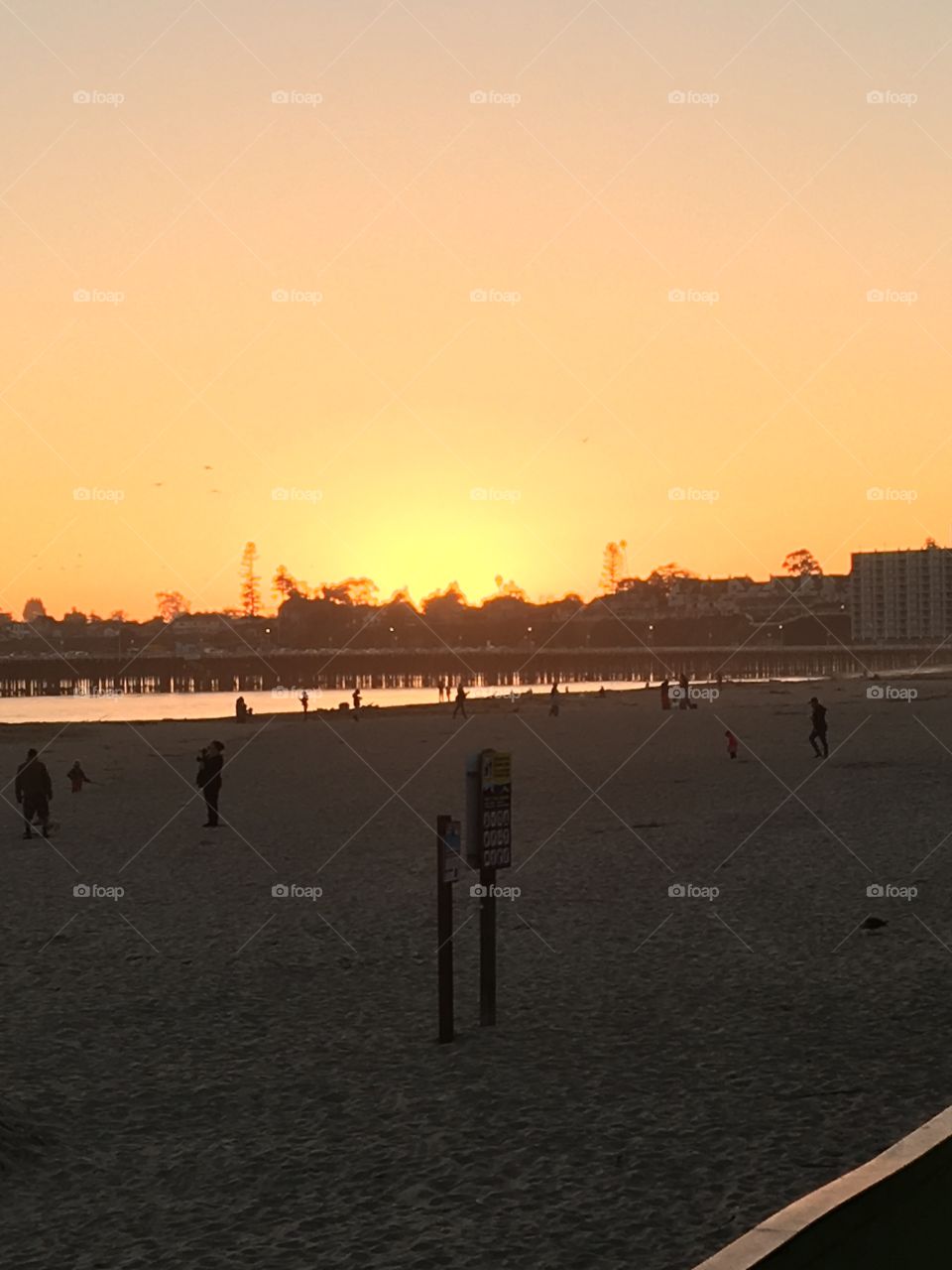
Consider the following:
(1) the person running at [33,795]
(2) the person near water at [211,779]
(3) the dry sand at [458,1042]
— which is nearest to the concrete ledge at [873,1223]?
(3) the dry sand at [458,1042]

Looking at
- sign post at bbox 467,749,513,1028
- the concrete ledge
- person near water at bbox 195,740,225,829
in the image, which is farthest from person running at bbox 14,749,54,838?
the concrete ledge

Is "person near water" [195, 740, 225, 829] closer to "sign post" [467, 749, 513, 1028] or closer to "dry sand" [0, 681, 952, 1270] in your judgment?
→ "dry sand" [0, 681, 952, 1270]

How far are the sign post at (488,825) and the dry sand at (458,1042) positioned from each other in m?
0.86

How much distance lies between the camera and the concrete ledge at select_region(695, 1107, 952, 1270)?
86.7 inches

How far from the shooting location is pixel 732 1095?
7707mm

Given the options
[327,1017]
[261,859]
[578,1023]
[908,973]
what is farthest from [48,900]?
[908,973]

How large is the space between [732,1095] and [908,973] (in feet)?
11.7

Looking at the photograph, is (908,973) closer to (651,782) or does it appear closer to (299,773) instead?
(651,782)

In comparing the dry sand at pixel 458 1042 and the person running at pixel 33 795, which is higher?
the person running at pixel 33 795

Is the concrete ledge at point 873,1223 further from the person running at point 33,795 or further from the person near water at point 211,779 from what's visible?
the person running at point 33,795

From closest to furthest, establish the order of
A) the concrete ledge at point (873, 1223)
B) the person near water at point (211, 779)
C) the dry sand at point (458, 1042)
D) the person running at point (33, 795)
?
the concrete ledge at point (873, 1223), the dry sand at point (458, 1042), the person running at point (33, 795), the person near water at point (211, 779)

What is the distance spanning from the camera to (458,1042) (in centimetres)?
912

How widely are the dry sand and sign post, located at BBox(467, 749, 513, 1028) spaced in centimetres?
86

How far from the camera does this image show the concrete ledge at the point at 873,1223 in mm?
2201
